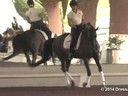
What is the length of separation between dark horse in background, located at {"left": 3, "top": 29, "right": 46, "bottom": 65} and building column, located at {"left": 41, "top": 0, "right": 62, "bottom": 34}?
4.65 ft

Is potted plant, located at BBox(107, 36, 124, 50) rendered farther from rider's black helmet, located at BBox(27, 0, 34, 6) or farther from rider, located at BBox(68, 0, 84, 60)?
rider, located at BBox(68, 0, 84, 60)

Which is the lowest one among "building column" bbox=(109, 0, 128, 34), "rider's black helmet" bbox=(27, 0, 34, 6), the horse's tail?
the horse's tail

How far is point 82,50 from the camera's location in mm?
13633

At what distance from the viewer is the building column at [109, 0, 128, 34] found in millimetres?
17000

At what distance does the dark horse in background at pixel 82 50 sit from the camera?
13.3m

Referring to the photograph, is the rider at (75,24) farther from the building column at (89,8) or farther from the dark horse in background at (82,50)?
the building column at (89,8)

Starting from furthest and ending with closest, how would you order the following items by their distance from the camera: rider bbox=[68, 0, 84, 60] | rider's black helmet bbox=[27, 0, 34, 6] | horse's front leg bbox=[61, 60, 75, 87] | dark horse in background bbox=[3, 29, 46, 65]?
rider's black helmet bbox=[27, 0, 34, 6]
dark horse in background bbox=[3, 29, 46, 65]
horse's front leg bbox=[61, 60, 75, 87]
rider bbox=[68, 0, 84, 60]

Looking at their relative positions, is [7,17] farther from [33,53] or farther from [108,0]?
[108,0]

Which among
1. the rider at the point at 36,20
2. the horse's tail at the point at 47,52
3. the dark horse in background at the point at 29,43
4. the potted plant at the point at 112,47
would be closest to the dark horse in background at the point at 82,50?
the horse's tail at the point at 47,52

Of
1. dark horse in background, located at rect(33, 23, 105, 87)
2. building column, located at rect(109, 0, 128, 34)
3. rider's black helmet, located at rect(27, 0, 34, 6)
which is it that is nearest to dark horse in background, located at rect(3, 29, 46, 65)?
dark horse in background, located at rect(33, 23, 105, 87)

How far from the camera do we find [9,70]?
1666cm

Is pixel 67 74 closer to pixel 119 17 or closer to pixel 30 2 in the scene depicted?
pixel 30 2

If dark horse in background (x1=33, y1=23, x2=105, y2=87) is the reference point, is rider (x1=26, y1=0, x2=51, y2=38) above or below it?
above

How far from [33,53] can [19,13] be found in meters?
1.74
